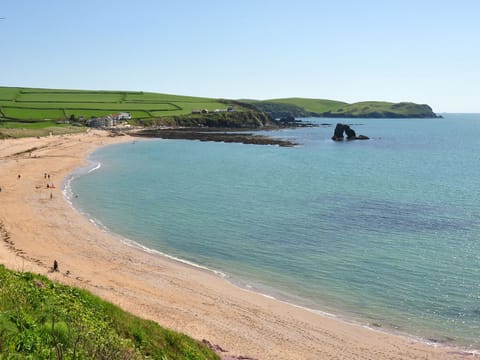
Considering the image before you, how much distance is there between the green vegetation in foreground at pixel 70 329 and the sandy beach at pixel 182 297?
415 cm

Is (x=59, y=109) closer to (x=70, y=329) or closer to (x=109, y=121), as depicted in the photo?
(x=109, y=121)

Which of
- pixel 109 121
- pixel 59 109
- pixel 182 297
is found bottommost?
pixel 182 297

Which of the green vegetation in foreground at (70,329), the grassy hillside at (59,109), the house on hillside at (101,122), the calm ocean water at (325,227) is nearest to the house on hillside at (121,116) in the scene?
the grassy hillside at (59,109)

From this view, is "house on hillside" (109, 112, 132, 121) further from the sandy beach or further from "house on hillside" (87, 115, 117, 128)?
the sandy beach

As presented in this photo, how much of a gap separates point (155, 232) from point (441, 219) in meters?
27.6

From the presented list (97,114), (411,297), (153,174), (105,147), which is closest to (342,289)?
(411,297)

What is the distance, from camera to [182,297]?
2656cm

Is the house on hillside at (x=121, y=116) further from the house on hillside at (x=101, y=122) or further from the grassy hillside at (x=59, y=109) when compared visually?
the house on hillside at (x=101, y=122)

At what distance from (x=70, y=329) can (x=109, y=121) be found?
15170 centimetres

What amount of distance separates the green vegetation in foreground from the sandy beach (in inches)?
163

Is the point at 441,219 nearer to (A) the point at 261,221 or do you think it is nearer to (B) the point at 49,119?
(A) the point at 261,221

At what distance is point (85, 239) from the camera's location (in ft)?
121

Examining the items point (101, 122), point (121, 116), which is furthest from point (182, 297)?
point (121, 116)

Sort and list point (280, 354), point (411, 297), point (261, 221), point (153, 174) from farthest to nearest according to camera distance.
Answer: point (153, 174) → point (261, 221) → point (411, 297) → point (280, 354)
